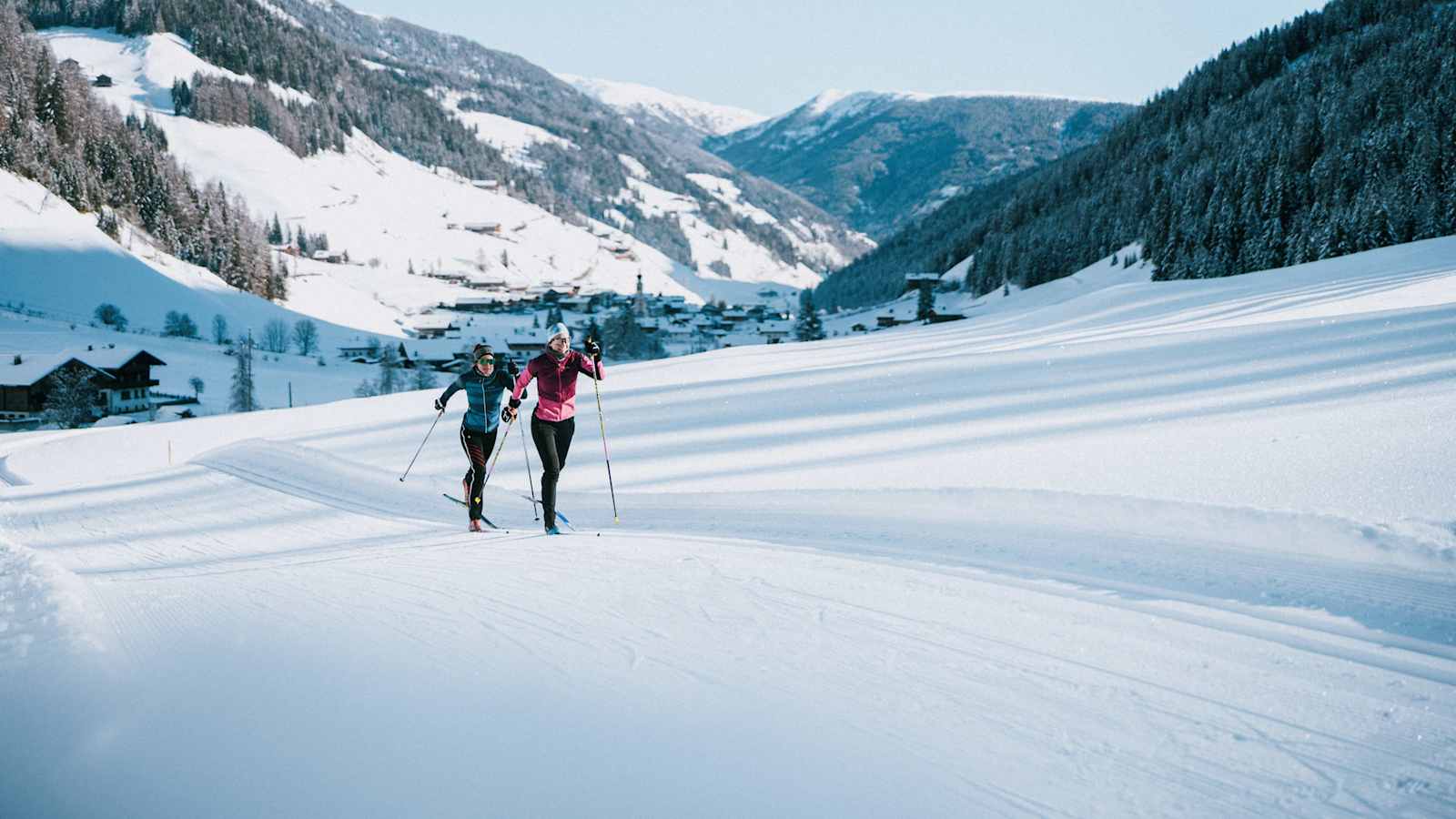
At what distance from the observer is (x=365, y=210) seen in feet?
402

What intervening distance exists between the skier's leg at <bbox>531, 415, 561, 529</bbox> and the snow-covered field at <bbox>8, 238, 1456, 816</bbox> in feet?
1.11

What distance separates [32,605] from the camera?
15.9 ft

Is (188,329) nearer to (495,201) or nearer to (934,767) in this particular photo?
(934,767)

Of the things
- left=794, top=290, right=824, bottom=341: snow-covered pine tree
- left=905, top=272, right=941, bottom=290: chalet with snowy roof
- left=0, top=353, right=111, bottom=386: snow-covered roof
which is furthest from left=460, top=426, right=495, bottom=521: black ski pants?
left=905, top=272, right=941, bottom=290: chalet with snowy roof

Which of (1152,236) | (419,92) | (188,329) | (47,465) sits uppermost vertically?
(419,92)

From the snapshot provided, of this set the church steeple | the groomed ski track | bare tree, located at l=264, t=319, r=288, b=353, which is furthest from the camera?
the church steeple

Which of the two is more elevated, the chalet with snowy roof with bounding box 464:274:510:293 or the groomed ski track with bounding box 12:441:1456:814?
the chalet with snowy roof with bounding box 464:274:510:293

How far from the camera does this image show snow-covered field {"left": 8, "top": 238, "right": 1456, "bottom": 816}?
3.01 m

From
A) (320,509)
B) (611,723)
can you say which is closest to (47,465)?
(320,509)

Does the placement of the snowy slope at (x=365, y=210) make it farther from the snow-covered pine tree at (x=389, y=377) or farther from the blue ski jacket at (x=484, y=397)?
the blue ski jacket at (x=484, y=397)

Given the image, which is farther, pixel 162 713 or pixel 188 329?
pixel 188 329

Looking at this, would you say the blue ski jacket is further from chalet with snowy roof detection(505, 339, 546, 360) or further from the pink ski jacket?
chalet with snowy roof detection(505, 339, 546, 360)

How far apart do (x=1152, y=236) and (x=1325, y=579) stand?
65.8 m

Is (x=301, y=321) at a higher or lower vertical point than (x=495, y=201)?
lower
